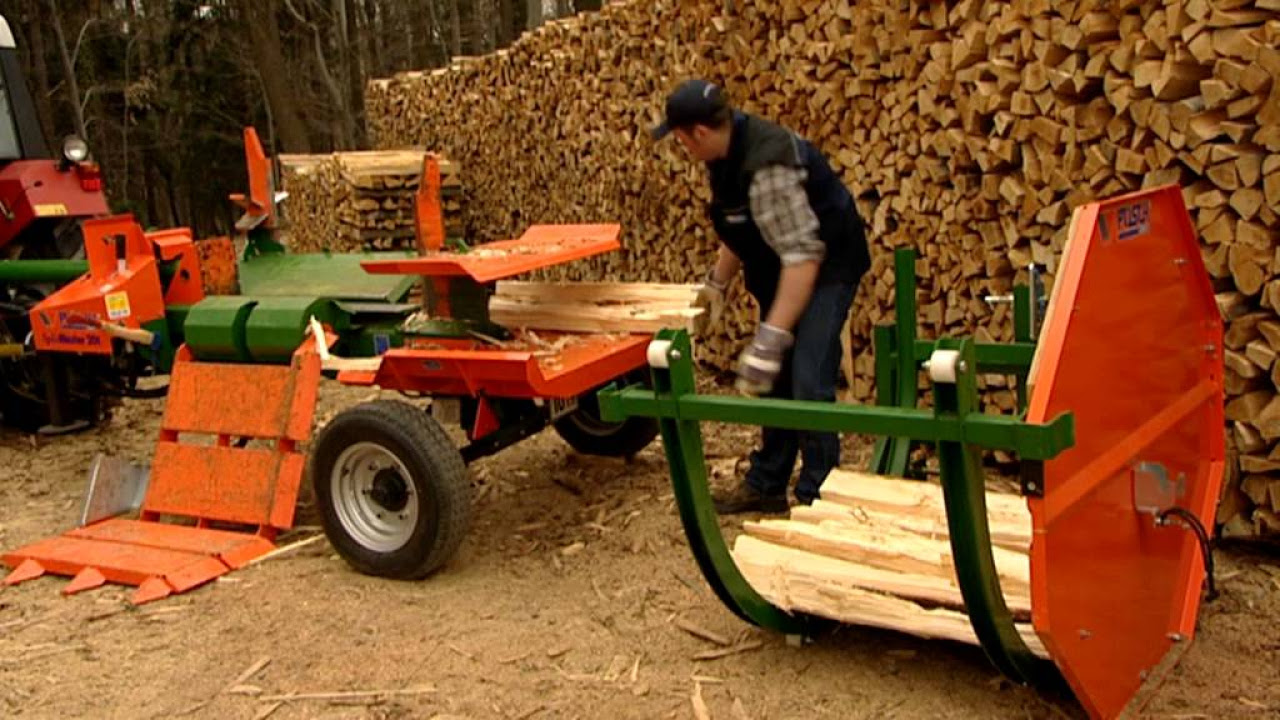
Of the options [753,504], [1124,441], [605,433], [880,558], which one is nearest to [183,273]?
[605,433]

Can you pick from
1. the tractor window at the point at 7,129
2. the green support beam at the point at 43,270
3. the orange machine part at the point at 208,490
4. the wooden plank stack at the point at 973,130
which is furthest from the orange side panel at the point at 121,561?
the tractor window at the point at 7,129

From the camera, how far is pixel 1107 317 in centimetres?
284

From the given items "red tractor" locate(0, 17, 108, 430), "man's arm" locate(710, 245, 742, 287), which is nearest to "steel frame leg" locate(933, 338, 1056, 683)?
"man's arm" locate(710, 245, 742, 287)

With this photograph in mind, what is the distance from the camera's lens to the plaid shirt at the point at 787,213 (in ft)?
14.1

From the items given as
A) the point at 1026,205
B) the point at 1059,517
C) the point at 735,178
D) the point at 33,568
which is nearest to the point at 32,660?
the point at 33,568

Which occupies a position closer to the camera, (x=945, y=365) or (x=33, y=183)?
(x=945, y=365)

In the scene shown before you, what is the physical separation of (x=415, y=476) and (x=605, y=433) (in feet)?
5.41

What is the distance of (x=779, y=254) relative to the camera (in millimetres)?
4352

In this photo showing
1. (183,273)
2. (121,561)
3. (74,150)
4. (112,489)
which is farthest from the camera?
(74,150)

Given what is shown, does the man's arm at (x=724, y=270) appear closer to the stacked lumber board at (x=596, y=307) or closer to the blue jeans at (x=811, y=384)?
the stacked lumber board at (x=596, y=307)

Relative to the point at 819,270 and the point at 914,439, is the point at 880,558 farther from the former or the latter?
the point at 819,270

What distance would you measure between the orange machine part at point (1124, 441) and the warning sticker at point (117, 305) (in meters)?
4.76

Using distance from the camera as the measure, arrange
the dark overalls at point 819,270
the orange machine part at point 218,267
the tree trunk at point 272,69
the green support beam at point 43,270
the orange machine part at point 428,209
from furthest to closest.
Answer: the tree trunk at point 272,69 < the green support beam at point 43,270 < the orange machine part at point 218,267 < the orange machine part at point 428,209 < the dark overalls at point 819,270

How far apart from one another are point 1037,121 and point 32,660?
452 cm
